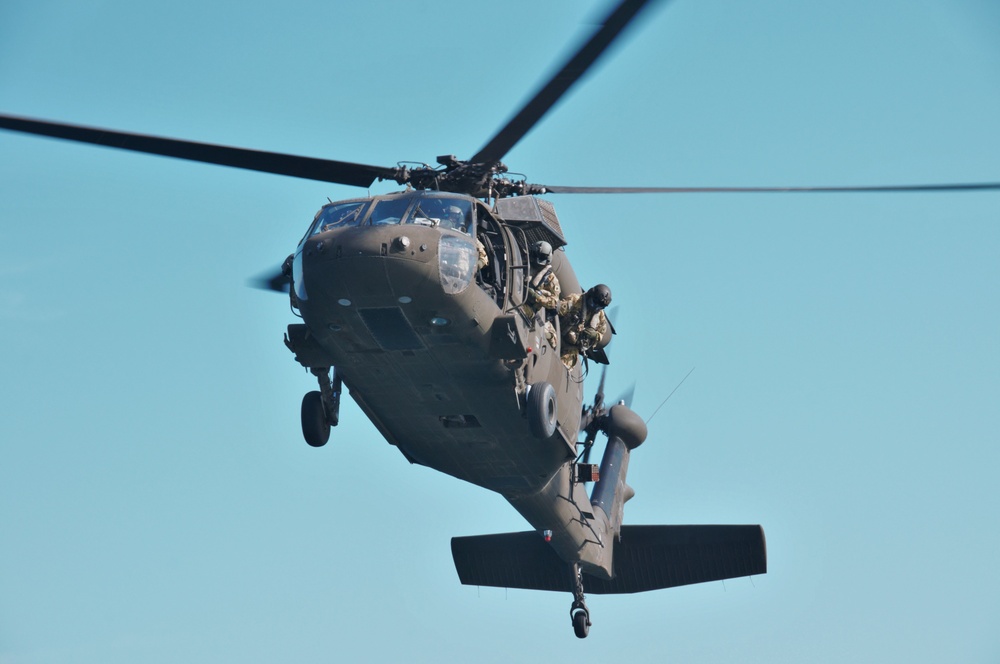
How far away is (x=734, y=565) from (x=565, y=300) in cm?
711

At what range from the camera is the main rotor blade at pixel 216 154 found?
58.0 feet

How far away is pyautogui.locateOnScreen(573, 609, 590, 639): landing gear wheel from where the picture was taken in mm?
23969

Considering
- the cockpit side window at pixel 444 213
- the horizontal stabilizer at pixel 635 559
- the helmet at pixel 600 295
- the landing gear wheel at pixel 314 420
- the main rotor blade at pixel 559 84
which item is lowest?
the horizontal stabilizer at pixel 635 559

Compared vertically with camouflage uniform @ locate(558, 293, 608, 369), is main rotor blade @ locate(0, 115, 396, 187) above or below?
above

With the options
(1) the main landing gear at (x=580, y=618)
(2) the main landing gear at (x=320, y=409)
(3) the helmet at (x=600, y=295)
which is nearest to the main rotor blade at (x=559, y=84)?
(3) the helmet at (x=600, y=295)

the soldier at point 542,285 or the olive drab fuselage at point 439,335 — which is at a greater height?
the soldier at point 542,285

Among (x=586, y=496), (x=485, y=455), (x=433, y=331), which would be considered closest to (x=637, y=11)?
(x=433, y=331)

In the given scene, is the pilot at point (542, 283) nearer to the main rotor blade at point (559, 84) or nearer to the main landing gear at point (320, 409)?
the main rotor blade at point (559, 84)

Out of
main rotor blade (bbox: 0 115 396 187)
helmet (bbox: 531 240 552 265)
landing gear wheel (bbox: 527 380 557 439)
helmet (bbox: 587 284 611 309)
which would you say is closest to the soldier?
helmet (bbox: 531 240 552 265)

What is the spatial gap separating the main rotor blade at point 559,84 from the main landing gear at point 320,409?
4.20 m

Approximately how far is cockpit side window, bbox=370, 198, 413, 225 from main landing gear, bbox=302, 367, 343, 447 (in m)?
3.43

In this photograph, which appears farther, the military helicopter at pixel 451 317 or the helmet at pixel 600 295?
the helmet at pixel 600 295

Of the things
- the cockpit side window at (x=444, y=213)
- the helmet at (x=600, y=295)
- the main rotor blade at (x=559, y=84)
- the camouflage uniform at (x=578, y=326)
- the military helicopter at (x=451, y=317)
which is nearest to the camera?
the main rotor blade at (x=559, y=84)

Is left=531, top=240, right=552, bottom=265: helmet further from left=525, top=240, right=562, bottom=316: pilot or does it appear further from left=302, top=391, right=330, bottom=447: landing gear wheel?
left=302, top=391, right=330, bottom=447: landing gear wheel
